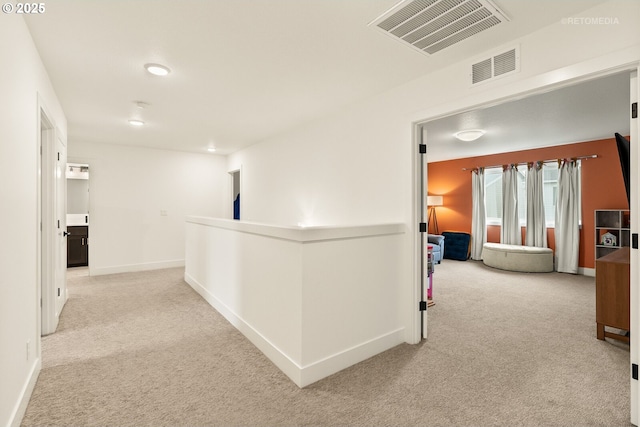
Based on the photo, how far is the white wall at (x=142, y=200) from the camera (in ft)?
18.6

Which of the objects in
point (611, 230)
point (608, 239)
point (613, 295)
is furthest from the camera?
point (611, 230)

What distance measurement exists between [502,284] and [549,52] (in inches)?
159

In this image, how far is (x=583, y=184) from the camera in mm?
5797

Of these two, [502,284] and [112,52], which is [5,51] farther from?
[502,284]

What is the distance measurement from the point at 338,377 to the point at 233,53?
2.55 meters

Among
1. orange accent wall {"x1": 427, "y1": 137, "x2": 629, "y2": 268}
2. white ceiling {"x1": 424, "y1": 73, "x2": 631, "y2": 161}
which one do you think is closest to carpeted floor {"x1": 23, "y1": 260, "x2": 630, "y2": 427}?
white ceiling {"x1": 424, "y1": 73, "x2": 631, "y2": 161}

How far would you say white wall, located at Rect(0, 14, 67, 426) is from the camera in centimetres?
162

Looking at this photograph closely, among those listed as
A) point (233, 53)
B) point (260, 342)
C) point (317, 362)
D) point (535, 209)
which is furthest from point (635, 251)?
point (535, 209)

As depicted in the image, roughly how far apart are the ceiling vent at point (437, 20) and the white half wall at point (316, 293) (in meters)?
1.41

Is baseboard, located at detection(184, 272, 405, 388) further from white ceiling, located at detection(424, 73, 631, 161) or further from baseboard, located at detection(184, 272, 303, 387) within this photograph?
white ceiling, located at detection(424, 73, 631, 161)

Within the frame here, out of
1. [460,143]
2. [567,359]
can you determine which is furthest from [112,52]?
[460,143]

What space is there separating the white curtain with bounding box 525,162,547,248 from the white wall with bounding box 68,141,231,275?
6.51 m

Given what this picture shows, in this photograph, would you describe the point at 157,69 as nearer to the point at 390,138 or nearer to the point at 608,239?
the point at 390,138

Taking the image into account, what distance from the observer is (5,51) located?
1.64 meters
